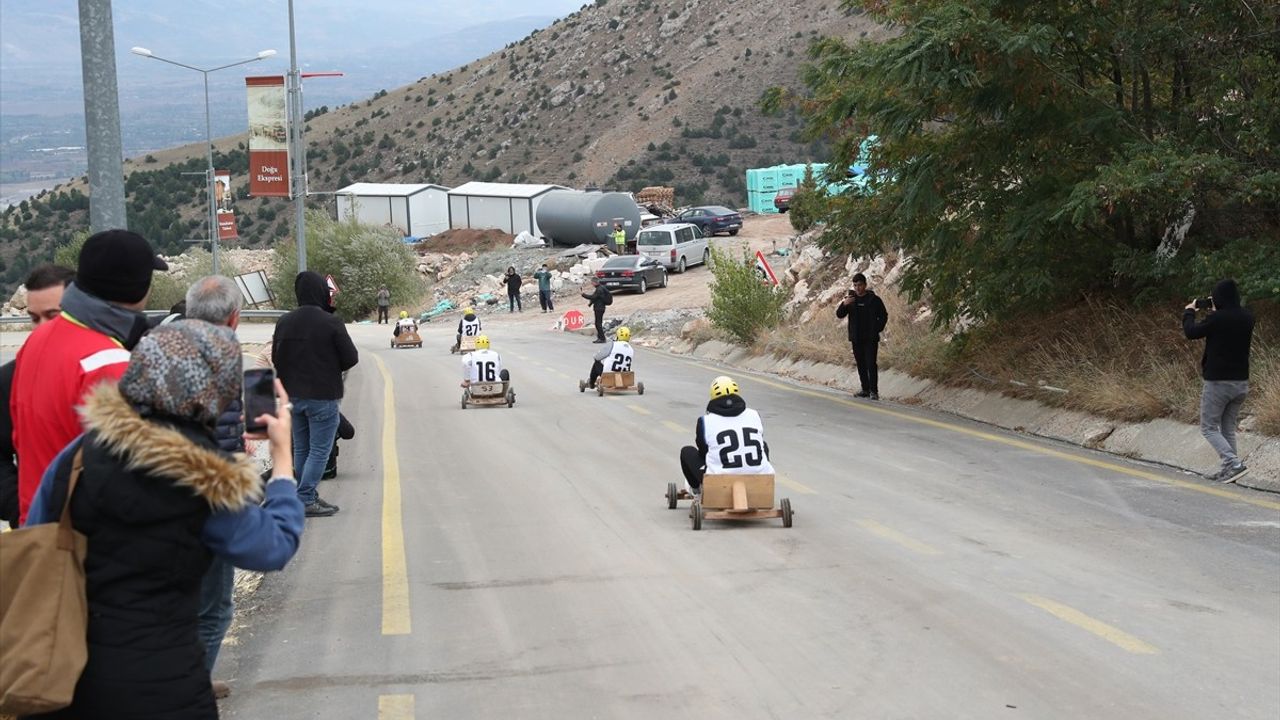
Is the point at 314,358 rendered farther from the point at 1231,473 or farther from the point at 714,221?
the point at 714,221

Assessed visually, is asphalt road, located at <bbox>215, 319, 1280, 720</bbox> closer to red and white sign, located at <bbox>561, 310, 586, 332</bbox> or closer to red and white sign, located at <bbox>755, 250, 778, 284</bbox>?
red and white sign, located at <bbox>755, 250, 778, 284</bbox>

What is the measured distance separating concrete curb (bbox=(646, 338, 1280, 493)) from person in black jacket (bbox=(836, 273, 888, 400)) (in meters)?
0.58

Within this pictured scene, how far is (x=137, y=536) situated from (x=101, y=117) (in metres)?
6.21

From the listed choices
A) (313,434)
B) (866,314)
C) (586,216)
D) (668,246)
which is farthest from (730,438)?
(586,216)

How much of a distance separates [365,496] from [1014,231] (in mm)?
9691

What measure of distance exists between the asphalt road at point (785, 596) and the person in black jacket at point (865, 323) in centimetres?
614

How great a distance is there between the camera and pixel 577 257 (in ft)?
230

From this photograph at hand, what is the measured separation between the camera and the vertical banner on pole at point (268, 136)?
1201 inches

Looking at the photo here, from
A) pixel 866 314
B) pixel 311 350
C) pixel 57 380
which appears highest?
pixel 57 380

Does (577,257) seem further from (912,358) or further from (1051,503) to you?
(1051,503)

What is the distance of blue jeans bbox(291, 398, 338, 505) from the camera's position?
38.1 ft

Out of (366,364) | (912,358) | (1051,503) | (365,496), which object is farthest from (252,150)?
(1051,503)

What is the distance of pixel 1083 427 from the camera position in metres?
17.2

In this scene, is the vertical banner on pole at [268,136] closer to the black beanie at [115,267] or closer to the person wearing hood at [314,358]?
the person wearing hood at [314,358]
